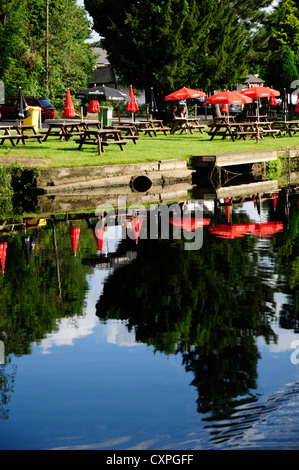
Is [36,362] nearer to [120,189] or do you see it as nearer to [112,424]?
[112,424]

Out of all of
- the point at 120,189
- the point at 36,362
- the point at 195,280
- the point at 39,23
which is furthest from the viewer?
the point at 39,23

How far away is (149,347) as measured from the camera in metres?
7.78

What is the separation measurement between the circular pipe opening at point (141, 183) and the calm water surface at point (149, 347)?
25.4 ft

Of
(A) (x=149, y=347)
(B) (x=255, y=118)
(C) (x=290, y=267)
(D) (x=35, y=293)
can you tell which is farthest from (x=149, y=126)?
(A) (x=149, y=347)

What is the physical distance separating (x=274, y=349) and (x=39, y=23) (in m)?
50.8

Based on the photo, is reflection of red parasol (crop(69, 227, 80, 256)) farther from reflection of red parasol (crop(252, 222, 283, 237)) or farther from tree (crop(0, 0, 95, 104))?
tree (crop(0, 0, 95, 104))

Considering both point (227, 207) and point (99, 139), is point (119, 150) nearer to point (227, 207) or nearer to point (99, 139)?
point (99, 139)

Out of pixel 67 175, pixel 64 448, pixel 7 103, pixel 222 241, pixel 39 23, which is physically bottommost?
pixel 64 448

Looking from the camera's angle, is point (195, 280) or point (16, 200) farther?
point (16, 200)

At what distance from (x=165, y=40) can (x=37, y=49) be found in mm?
17594

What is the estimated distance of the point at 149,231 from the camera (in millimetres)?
14453

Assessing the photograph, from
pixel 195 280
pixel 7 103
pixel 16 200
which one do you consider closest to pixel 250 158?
pixel 16 200

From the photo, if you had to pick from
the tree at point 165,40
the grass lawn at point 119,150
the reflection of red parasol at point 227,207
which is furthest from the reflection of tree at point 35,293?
the tree at point 165,40

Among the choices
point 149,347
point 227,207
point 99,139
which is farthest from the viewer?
point 99,139
